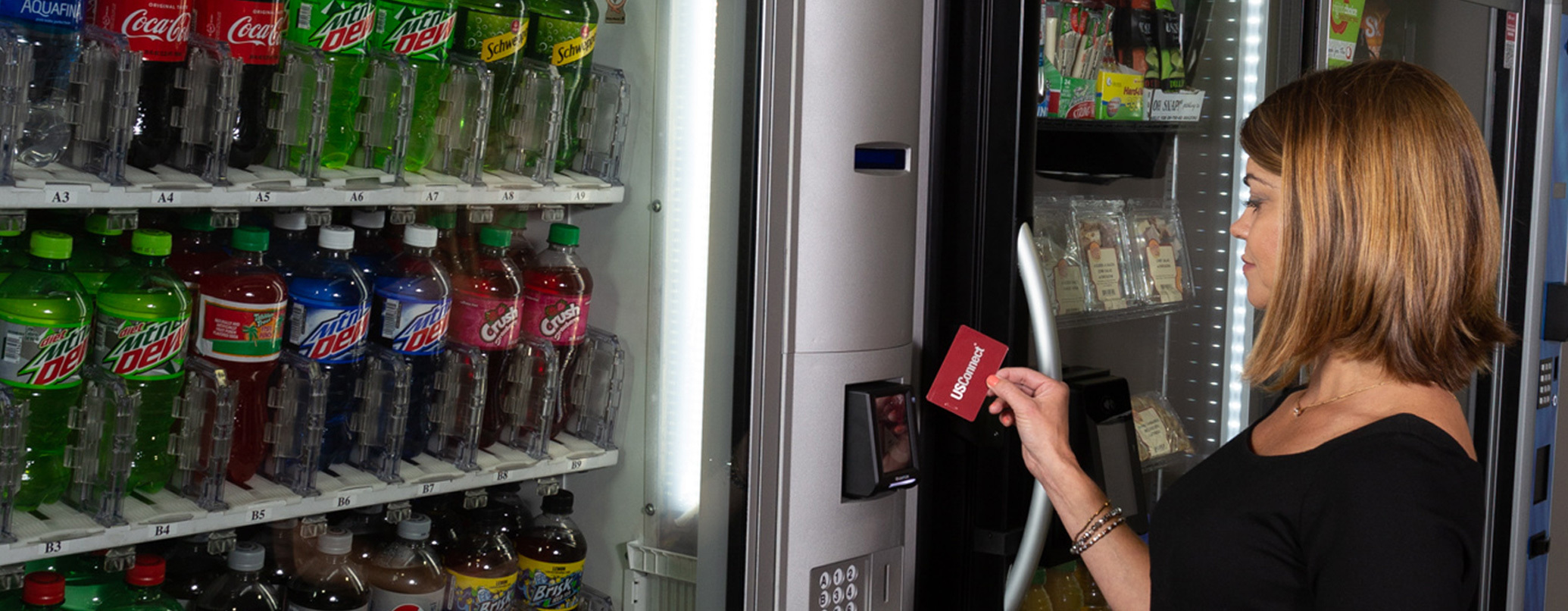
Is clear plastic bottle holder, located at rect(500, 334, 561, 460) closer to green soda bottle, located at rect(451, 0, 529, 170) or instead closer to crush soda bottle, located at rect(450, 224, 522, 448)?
crush soda bottle, located at rect(450, 224, 522, 448)

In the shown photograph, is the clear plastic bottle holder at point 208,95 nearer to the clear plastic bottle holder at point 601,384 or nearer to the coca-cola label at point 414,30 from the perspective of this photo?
the coca-cola label at point 414,30

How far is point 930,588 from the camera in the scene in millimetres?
2061

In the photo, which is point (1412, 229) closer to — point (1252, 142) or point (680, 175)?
point (1252, 142)

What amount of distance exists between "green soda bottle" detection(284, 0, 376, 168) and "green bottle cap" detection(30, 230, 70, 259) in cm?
27

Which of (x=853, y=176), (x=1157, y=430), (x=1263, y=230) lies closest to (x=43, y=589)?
(x=853, y=176)

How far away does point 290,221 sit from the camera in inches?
70.7

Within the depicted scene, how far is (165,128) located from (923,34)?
1008 mm

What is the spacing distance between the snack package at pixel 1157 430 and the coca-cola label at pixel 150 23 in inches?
70.1

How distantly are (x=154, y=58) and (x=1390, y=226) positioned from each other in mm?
1372

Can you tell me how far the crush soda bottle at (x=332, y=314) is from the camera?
176 centimetres

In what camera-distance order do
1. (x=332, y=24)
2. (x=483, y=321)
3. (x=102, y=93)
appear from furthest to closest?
1. (x=483, y=321)
2. (x=332, y=24)
3. (x=102, y=93)

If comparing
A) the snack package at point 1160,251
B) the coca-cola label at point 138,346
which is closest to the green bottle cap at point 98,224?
the coca-cola label at point 138,346

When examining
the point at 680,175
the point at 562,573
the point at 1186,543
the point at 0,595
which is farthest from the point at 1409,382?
the point at 0,595

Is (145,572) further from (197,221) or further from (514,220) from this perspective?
(514,220)
